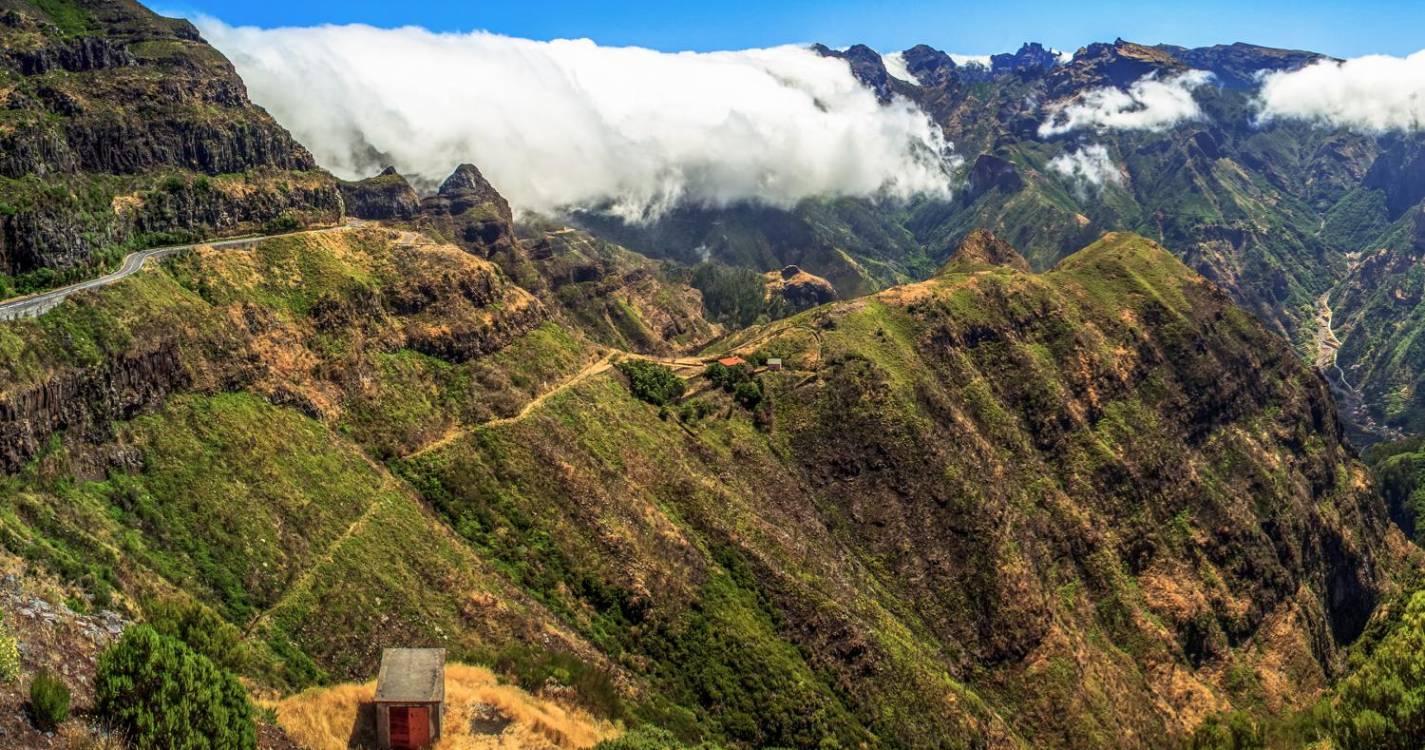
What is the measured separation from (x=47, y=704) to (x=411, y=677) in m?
21.1

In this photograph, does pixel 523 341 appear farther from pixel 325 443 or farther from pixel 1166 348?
pixel 1166 348

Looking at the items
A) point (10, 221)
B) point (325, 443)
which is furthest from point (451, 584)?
point (10, 221)

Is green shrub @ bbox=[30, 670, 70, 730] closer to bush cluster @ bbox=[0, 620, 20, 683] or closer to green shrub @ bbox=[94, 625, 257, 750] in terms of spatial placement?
bush cluster @ bbox=[0, 620, 20, 683]

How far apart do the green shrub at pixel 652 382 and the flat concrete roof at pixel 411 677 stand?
70.1m

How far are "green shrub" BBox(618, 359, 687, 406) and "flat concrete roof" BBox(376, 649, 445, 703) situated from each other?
230 ft

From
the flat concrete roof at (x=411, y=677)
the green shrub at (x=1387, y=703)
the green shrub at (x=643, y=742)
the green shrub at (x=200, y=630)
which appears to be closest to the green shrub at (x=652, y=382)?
the green shrub at (x=643, y=742)

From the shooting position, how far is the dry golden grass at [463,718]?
164ft

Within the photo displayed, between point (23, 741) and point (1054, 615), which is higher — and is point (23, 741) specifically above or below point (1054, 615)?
above

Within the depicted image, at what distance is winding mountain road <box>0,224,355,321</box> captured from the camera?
66875 mm

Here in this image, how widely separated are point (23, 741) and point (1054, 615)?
107 meters

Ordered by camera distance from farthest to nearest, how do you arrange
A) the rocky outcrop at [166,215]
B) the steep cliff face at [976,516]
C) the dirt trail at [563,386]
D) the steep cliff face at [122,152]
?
the dirt trail at [563,386], the steep cliff face at [976,516], the steep cliff face at [122,152], the rocky outcrop at [166,215]

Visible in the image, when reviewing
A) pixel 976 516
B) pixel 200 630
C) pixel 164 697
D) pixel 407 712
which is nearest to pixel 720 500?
pixel 976 516

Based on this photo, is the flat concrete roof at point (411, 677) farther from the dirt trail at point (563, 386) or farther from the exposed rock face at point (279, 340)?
the dirt trail at point (563, 386)

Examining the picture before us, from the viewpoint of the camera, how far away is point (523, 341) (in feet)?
394
